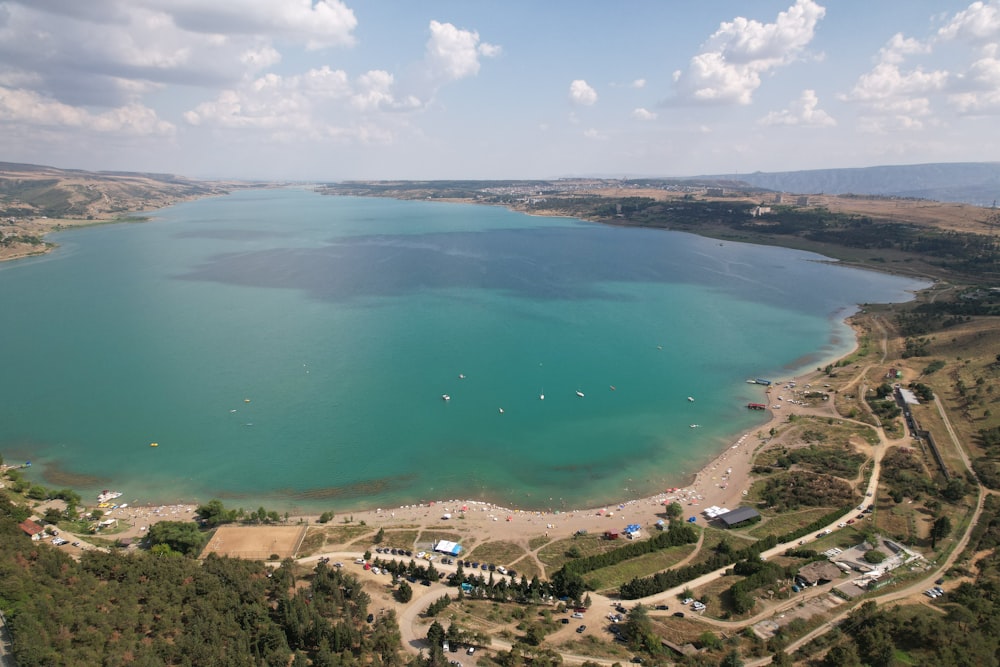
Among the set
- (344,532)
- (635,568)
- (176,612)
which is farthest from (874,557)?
(176,612)

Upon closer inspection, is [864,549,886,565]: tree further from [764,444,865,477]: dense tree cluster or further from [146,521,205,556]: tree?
[146,521,205,556]: tree

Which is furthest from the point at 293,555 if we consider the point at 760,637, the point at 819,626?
the point at 819,626

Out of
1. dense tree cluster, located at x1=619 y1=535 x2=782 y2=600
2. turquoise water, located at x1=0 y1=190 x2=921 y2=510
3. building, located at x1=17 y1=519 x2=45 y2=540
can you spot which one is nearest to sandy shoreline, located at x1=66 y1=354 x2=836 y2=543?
turquoise water, located at x1=0 y1=190 x2=921 y2=510

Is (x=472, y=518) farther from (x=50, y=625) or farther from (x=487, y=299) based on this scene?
(x=487, y=299)

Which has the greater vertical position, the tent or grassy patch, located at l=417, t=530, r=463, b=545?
the tent

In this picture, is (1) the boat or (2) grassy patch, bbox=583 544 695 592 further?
(1) the boat
